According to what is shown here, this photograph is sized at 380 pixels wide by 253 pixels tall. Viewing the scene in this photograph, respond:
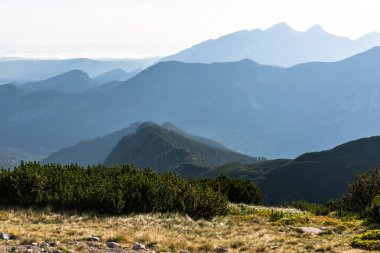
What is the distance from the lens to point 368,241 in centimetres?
1741

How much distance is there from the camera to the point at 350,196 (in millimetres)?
43125

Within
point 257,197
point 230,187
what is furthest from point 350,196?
point 230,187

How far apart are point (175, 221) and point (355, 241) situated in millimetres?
9151

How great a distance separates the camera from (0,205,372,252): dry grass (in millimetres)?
16828

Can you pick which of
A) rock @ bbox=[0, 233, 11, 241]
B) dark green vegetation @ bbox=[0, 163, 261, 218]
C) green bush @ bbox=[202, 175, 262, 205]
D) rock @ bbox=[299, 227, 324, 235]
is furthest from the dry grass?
green bush @ bbox=[202, 175, 262, 205]

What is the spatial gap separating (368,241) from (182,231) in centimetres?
812

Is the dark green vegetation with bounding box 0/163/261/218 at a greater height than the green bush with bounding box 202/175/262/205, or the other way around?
the dark green vegetation with bounding box 0/163/261/218

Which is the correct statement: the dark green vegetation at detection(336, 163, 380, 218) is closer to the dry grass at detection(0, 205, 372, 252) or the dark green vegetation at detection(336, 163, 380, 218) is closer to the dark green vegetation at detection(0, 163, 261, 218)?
the dry grass at detection(0, 205, 372, 252)

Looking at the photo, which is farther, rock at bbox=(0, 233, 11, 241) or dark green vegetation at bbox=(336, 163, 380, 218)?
dark green vegetation at bbox=(336, 163, 380, 218)

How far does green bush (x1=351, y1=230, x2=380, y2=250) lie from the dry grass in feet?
1.49

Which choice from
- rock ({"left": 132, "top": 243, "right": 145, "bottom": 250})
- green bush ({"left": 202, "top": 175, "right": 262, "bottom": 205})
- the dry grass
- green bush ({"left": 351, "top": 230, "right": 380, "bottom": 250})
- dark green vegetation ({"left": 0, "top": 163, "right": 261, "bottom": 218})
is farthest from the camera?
green bush ({"left": 202, "top": 175, "right": 262, "bottom": 205})

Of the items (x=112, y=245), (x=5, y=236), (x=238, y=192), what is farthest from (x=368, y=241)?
(x=238, y=192)

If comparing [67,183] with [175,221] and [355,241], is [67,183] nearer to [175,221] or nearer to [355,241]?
[175,221]

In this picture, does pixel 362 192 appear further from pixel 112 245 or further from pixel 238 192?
pixel 112 245
